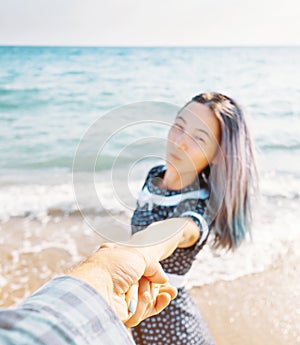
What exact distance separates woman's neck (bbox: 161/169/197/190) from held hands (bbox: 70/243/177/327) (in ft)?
1.83

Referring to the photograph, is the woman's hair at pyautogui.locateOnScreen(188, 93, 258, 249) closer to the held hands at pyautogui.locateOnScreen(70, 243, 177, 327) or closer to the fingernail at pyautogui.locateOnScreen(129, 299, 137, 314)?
the held hands at pyautogui.locateOnScreen(70, 243, 177, 327)

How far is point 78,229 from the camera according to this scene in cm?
387

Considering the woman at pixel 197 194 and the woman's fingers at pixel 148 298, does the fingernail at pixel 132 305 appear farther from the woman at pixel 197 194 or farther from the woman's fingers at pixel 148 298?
the woman at pixel 197 194

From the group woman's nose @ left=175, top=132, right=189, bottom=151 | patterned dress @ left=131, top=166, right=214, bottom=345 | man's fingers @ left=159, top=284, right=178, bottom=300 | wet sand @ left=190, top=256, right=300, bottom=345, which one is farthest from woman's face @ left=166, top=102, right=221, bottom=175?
wet sand @ left=190, top=256, right=300, bottom=345

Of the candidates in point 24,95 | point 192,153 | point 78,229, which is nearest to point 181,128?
point 192,153

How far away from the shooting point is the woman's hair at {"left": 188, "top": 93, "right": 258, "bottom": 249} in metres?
1.60

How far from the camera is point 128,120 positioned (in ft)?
3.83

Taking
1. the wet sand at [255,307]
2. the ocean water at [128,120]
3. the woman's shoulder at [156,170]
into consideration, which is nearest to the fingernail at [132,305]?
the ocean water at [128,120]

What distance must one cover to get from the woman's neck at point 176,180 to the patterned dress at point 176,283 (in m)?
0.02

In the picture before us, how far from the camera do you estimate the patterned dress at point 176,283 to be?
1.68 m

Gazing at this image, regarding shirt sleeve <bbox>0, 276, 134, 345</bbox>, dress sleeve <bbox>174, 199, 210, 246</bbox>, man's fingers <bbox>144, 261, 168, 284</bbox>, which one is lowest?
dress sleeve <bbox>174, 199, 210, 246</bbox>

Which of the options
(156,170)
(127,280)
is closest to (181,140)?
(156,170)

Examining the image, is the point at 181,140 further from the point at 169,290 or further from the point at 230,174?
the point at 169,290

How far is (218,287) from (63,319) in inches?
101
